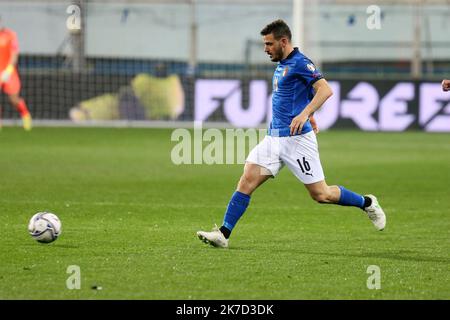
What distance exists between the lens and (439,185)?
15656mm

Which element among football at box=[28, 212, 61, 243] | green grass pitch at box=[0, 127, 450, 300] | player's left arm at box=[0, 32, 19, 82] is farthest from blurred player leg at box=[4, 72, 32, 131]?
football at box=[28, 212, 61, 243]

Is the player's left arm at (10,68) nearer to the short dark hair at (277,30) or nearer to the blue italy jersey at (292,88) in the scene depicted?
the blue italy jersey at (292,88)

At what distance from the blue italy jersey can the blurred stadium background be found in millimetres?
14346

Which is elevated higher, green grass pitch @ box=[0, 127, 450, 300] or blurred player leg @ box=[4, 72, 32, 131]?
blurred player leg @ box=[4, 72, 32, 131]

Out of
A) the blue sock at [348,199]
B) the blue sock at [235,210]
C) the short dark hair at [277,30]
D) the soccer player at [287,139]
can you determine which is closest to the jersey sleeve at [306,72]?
the soccer player at [287,139]

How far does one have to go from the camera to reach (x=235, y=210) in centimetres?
947

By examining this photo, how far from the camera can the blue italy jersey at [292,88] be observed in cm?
941

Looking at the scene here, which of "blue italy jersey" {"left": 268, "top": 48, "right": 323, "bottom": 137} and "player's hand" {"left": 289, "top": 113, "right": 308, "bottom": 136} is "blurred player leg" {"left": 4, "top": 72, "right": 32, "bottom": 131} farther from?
"player's hand" {"left": 289, "top": 113, "right": 308, "bottom": 136}

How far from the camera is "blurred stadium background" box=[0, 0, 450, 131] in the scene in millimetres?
27719

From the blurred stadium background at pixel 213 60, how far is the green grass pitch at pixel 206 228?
287 inches

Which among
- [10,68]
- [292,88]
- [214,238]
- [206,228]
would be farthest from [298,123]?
[10,68]

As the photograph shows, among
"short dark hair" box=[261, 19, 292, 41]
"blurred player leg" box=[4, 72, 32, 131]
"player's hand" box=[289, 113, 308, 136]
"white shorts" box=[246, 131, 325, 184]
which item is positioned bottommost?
"white shorts" box=[246, 131, 325, 184]

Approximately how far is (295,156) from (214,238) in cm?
106

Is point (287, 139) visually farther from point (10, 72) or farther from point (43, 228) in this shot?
point (10, 72)
